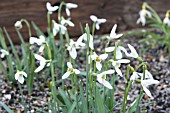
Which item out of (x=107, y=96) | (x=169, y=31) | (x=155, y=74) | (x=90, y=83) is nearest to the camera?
(x=90, y=83)

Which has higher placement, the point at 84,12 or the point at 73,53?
the point at 84,12

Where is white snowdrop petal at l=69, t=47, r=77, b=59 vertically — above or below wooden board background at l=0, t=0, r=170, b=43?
below

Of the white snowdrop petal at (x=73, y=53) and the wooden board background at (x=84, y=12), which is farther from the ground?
the wooden board background at (x=84, y=12)

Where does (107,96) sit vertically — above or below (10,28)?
below

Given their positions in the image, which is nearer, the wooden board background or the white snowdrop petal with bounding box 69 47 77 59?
the white snowdrop petal with bounding box 69 47 77 59

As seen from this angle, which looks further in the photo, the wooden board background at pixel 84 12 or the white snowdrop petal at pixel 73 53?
the wooden board background at pixel 84 12

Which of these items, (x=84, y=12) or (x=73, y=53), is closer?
(x=73, y=53)

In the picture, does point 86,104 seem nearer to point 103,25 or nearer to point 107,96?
point 107,96

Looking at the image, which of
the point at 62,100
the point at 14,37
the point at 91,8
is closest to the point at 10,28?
the point at 14,37
